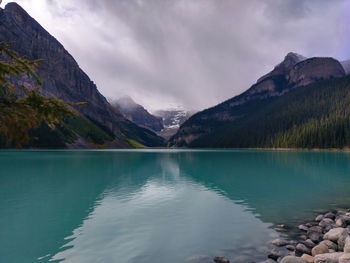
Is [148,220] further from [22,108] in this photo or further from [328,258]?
[22,108]

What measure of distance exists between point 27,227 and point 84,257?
28.3ft

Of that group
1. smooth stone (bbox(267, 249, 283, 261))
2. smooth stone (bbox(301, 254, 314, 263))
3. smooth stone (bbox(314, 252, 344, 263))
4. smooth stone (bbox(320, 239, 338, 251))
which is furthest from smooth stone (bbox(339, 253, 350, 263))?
smooth stone (bbox(320, 239, 338, 251))

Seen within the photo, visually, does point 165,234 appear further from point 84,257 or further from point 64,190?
point 64,190

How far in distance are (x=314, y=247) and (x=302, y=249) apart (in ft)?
2.20

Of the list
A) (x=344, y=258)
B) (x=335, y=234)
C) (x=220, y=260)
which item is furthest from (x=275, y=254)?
(x=335, y=234)

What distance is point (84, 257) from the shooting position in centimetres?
1362

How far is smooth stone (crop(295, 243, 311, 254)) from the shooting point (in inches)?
533

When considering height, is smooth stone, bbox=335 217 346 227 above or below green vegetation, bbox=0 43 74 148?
below

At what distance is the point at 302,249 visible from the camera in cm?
1361

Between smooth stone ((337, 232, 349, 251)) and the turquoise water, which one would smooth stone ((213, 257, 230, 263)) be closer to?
the turquoise water

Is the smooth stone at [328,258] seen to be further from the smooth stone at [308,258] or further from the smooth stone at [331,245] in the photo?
the smooth stone at [331,245]

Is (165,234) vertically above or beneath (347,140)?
beneath

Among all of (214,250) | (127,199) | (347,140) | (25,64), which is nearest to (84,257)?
(214,250)

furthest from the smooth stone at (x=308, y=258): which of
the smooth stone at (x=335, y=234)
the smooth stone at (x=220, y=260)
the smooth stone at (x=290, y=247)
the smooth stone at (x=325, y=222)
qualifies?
the smooth stone at (x=325, y=222)
